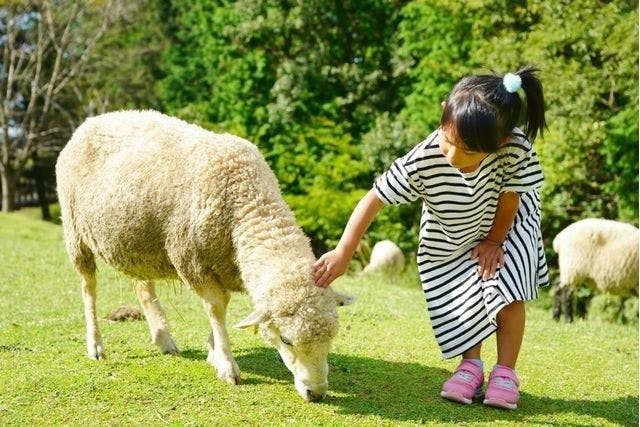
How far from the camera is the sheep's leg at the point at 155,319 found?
20.4ft

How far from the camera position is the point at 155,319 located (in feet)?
20.6

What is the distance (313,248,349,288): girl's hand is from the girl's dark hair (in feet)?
3.33

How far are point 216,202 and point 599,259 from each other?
861 centimetres

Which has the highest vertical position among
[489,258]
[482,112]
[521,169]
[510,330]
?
[482,112]

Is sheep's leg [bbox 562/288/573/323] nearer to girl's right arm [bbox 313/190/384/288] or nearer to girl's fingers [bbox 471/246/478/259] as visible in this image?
girl's fingers [bbox 471/246/478/259]

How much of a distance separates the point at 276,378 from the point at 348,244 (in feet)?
4.42

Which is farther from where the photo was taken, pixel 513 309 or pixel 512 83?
pixel 513 309

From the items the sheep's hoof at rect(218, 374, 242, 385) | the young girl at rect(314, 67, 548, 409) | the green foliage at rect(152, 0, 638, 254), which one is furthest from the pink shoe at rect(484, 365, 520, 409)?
the green foliage at rect(152, 0, 638, 254)

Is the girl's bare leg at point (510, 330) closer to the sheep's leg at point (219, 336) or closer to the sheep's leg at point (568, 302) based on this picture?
the sheep's leg at point (219, 336)

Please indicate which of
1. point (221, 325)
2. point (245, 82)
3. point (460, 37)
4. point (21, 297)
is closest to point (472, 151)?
point (221, 325)

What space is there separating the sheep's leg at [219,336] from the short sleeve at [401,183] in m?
1.45

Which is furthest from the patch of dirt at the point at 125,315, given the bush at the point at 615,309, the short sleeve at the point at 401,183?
the bush at the point at 615,309

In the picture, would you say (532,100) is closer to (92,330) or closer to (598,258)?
(92,330)

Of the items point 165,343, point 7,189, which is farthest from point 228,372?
point 7,189
